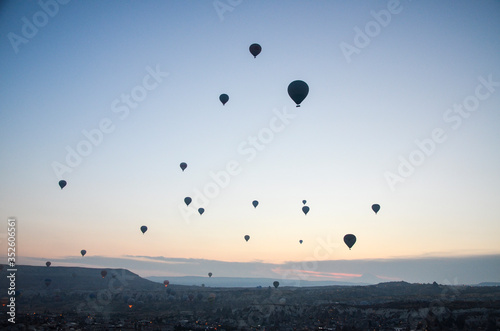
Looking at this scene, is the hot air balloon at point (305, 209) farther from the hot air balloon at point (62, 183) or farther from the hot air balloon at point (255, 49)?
the hot air balloon at point (62, 183)

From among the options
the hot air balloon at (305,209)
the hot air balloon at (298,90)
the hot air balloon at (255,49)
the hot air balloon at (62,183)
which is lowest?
the hot air balloon at (305,209)

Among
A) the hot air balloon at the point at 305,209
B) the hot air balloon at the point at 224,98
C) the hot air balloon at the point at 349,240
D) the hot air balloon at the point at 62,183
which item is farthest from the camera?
the hot air balloon at the point at 305,209

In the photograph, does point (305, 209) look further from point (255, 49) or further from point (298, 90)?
point (255, 49)

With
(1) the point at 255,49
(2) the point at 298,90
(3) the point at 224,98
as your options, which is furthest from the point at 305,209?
(1) the point at 255,49

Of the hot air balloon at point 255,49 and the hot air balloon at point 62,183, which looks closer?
the hot air balloon at point 255,49

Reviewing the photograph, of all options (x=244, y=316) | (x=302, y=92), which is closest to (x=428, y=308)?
(x=244, y=316)

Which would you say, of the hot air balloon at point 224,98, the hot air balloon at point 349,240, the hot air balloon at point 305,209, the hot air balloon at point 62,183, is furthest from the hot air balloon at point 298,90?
the hot air balloon at point 62,183

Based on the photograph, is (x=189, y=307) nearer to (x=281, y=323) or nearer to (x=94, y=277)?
(x=281, y=323)
